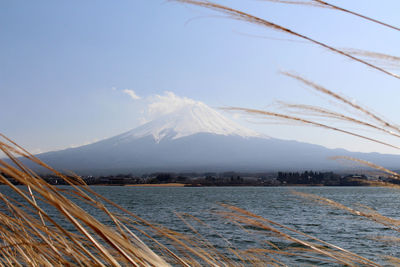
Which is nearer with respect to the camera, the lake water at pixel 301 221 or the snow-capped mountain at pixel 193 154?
the lake water at pixel 301 221

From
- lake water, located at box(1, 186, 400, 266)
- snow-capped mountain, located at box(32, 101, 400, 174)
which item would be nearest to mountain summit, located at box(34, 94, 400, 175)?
snow-capped mountain, located at box(32, 101, 400, 174)

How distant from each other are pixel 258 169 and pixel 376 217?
155 meters

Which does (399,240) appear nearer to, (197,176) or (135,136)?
(197,176)

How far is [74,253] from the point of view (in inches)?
37.9

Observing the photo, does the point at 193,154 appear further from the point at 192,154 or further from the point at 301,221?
the point at 301,221

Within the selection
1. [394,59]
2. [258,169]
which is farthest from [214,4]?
[258,169]

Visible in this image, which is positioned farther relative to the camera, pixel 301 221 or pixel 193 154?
pixel 193 154

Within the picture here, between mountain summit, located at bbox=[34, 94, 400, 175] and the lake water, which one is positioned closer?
the lake water

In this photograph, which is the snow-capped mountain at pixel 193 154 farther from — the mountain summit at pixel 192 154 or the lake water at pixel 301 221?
the lake water at pixel 301 221

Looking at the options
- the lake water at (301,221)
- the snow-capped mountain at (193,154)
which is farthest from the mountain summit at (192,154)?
the lake water at (301,221)

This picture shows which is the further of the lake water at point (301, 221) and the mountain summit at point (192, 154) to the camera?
the mountain summit at point (192, 154)

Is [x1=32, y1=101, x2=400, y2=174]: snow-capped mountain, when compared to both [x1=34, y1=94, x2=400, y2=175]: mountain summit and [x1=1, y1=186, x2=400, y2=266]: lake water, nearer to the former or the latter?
[x1=34, y1=94, x2=400, y2=175]: mountain summit

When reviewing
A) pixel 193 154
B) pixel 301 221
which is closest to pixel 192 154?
pixel 193 154

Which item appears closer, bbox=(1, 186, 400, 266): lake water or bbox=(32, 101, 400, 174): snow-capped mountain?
bbox=(1, 186, 400, 266): lake water
